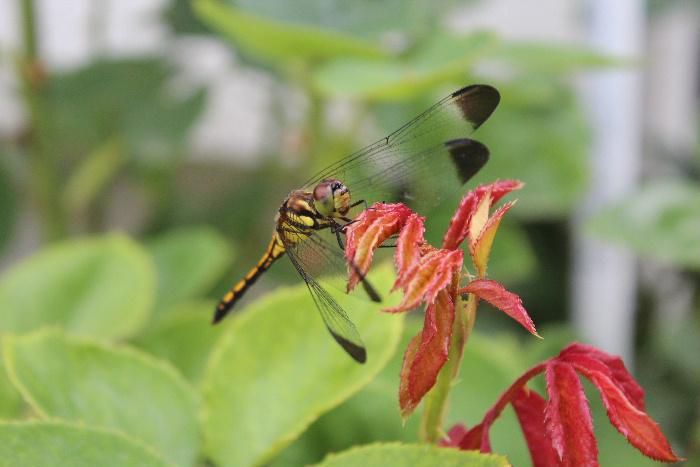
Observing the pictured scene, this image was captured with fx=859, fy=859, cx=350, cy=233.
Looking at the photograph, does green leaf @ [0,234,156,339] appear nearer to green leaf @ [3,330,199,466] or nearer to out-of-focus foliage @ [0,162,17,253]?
green leaf @ [3,330,199,466]

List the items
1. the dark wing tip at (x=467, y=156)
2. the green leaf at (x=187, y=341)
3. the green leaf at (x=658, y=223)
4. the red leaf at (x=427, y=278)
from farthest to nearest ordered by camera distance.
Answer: the green leaf at (x=658, y=223), the green leaf at (x=187, y=341), the dark wing tip at (x=467, y=156), the red leaf at (x=427, y=278)

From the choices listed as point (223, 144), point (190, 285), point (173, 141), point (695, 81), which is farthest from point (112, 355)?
point (695, 81)

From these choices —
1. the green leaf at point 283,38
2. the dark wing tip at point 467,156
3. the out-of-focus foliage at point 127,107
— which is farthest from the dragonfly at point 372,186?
the out-of-focus foliage at point 127,107

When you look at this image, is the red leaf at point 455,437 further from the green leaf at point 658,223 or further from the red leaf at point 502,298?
the green leaf at point 658,223

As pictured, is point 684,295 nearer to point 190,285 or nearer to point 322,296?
point 190,285

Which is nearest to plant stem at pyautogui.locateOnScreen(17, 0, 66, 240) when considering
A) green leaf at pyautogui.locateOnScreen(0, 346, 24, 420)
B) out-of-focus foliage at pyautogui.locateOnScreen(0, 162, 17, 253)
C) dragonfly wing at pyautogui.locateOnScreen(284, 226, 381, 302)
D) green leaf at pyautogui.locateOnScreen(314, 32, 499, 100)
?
out-of-focus foliage at pyautogui.locateOnScreen(0, 162, 17, 253)

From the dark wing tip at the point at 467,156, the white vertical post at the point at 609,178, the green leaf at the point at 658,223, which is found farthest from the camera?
the white vertical post at the point at 609,178
